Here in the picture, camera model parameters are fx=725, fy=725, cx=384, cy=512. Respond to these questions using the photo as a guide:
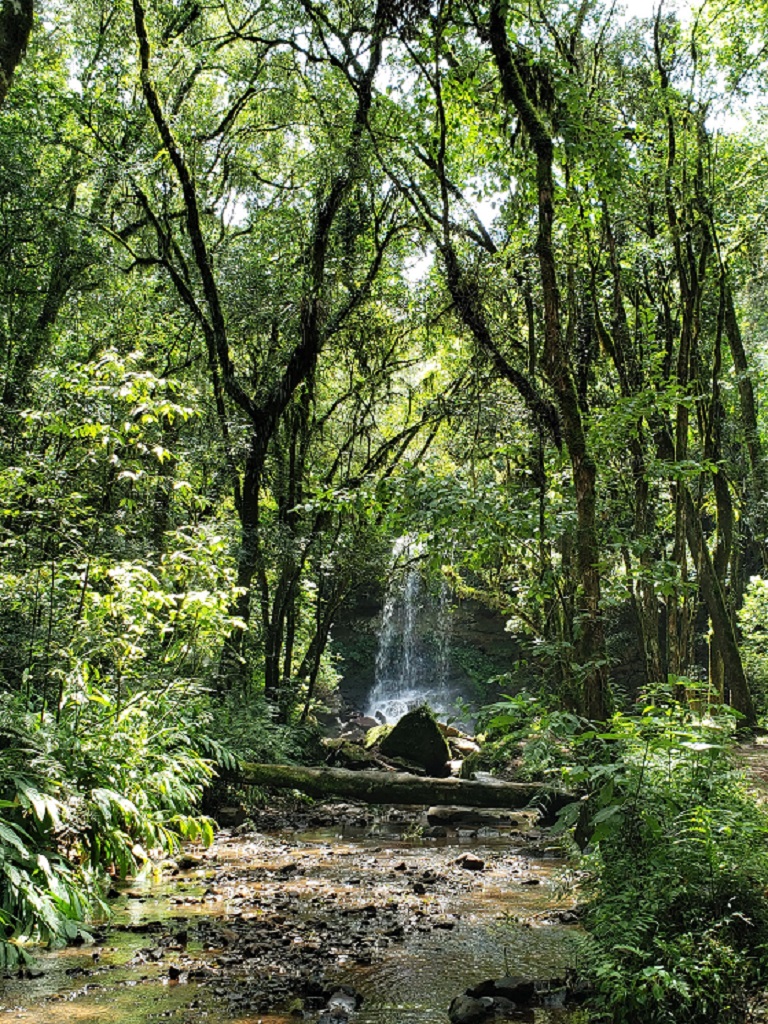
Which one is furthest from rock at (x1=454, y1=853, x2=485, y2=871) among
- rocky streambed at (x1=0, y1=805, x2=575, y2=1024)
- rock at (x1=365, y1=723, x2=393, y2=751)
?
rock at (x1=365, y1=723, x2=393, y2=751)

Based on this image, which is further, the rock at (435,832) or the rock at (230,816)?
the rock at (435,832)

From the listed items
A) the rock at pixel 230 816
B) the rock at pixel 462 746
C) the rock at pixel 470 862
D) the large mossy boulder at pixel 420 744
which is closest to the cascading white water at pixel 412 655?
the rock at pixel 462 746

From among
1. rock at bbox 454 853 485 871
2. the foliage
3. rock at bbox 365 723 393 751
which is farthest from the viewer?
rock at bbox 365 723 393 751

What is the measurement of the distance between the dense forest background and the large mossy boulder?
2019 millimetres

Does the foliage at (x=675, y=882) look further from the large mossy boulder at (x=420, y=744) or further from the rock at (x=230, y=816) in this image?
the large mossy boulder at (x=420, y=744)

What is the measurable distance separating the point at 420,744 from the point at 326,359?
7.35 meters

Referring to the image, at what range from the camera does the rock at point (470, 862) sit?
23.0 ft

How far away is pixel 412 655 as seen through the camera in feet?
87.0

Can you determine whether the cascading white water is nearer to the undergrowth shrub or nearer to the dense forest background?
the dense forest background

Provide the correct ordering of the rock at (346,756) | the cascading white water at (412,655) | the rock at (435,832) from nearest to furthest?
the rock at (435,832) < the rock at (346,756) < the cascading white water at (412,655)

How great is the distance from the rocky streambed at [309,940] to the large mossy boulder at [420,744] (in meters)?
5.64

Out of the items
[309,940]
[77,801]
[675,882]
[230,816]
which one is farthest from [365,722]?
[675,882]

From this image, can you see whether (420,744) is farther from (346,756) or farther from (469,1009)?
(469,1009)

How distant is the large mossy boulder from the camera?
44.4ft
